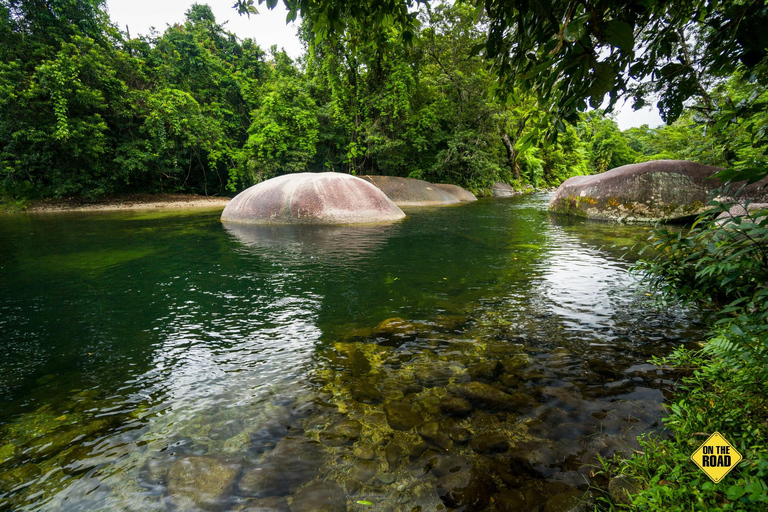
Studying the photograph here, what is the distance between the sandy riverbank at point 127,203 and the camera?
744 inches

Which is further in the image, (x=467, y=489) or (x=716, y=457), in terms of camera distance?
(x=467, y=489)

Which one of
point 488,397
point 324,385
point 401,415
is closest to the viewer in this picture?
point 401,415

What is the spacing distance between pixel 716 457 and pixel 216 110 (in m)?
30.0

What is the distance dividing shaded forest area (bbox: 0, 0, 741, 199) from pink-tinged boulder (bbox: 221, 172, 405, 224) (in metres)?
8.48

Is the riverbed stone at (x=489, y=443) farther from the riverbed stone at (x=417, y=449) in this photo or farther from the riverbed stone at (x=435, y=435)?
the riverbed stone at (x=417, y=449)

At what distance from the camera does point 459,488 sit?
6.08ft

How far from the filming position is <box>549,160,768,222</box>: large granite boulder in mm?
9703

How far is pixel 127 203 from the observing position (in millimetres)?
20578

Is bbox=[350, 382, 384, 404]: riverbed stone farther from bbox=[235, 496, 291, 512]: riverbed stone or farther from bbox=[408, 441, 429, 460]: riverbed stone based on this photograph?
bbox=[235, 496, 291, 512]: riverbed stone

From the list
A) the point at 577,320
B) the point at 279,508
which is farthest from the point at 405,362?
the point at 577,320

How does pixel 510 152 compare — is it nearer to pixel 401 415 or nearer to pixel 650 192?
pixel 650 192

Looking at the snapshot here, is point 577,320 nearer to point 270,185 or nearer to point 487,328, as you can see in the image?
point 487,328

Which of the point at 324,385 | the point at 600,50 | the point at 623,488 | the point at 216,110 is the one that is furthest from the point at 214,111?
the point at 623,488

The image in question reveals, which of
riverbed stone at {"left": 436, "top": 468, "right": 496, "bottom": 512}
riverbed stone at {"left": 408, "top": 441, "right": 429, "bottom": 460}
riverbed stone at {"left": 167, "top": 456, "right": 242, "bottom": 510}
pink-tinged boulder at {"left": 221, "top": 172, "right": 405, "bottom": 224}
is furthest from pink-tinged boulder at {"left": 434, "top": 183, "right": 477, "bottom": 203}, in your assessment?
riverbed stone at {"left": 167, "top": 456, "right": 242, "bottom": 510}
